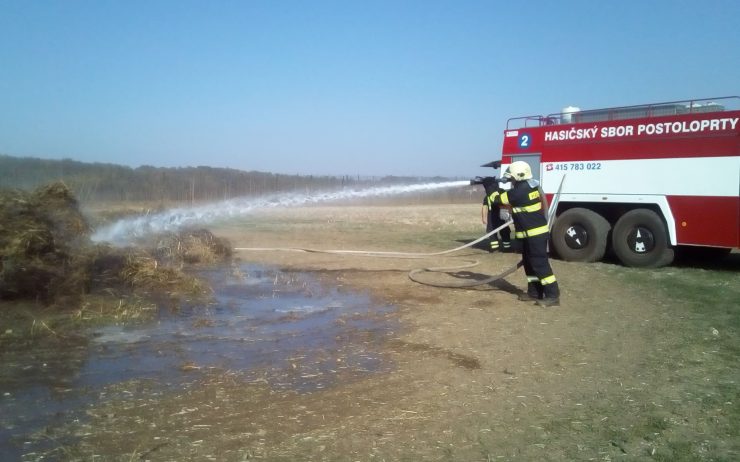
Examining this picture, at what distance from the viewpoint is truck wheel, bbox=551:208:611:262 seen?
1186 cm

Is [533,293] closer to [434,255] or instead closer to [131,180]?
[434,255]

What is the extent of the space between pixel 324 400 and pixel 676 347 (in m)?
3.85

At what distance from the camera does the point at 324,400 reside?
455 cm

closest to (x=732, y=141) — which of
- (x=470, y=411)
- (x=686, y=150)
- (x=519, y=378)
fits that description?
(x=686, y=150)

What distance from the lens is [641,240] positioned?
11.2 m

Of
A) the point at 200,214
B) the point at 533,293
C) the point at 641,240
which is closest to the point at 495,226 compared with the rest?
the point at 641,240

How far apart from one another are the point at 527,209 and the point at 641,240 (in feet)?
14.1

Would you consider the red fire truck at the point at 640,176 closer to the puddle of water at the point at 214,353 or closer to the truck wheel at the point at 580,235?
the truck wheel at the point at 580,235

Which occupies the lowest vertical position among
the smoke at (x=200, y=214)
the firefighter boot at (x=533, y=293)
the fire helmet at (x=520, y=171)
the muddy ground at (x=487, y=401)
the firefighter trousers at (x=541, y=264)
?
the muddy ground at (x=487, y=401)

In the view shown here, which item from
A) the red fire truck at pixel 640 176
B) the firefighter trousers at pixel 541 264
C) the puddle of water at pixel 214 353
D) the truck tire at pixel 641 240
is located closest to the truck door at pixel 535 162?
the red fire truck at pixel 640 176

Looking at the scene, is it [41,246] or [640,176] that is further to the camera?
[640,176]

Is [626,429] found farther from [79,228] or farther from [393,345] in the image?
[79,228]

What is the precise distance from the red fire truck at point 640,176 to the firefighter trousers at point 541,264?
4101 mm

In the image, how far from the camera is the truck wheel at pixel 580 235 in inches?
467
